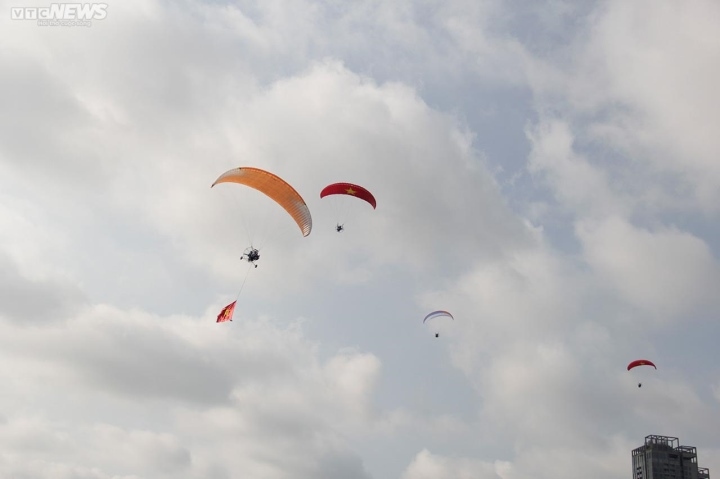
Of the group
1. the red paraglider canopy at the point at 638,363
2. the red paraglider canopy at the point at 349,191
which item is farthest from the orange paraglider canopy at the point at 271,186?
the red paraglider canopy at the point at 638,363

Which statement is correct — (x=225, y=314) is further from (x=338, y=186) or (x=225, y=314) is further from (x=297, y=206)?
(x=338, y=186)

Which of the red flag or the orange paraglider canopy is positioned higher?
the orange paraglider canopy

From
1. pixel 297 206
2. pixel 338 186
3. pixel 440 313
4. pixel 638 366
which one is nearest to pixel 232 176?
pixel 297 206

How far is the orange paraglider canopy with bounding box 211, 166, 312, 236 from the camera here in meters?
70.1

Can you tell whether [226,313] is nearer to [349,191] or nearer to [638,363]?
[349,191]

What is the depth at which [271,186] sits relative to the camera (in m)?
70.6

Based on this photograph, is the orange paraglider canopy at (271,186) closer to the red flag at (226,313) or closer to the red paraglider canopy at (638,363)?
the red flag at (226,313)

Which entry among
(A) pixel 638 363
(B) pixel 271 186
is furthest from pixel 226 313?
(A) pixel 638 363

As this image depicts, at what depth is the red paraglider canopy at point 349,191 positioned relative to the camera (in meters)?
77.4

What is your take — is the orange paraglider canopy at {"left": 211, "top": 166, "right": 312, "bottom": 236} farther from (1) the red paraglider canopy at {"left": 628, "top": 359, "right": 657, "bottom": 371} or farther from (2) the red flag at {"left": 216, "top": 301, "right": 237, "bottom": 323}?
(1) the red paraglider canopy at {"left": 628, "top": 359, "right": 657, "bottom": 371}

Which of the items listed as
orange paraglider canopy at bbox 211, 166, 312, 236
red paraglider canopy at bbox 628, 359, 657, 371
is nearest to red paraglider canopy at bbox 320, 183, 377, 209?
orange paraglider canopy at bbox 211, 166, 312, 236

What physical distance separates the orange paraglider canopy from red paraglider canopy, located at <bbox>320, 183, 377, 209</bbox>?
7.17m

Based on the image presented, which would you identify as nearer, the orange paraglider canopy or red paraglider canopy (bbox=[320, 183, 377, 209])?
the orange paraglider canopy

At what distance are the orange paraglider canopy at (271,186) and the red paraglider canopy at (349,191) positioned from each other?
23.5ft
